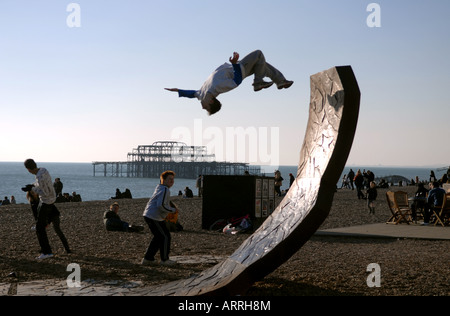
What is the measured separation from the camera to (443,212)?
15.1m

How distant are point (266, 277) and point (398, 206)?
9.61 metres

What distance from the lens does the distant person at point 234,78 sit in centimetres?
608

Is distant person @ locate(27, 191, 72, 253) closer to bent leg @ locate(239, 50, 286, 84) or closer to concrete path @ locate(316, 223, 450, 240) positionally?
bent leg @ locate(239, 50, 286, 84)

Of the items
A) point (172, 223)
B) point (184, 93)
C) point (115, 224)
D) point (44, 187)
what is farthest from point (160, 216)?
point (115, 224)

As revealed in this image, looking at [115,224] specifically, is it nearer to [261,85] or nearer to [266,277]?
[266,277]

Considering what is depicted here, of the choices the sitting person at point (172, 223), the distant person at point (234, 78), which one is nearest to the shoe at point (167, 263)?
the distant person at point (234, 78)

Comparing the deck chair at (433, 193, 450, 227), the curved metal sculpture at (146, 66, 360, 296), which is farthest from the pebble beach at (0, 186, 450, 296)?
the deck chair at (433, 193, 450, 227)

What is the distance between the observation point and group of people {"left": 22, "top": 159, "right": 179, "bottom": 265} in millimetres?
8406

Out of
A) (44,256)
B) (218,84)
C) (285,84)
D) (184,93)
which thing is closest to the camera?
(218,84)

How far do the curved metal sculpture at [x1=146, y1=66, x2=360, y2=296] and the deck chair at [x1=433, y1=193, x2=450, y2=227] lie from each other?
973 cm

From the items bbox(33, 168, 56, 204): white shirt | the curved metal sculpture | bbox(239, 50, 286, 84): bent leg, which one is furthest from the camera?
bbox(33, 168, 56, 204): white shirt

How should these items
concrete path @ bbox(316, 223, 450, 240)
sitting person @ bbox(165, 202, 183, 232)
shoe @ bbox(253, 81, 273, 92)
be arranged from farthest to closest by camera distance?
sitting person @ bbox(165, 202, 183, 232) < concrete path @ bbox(316, 223, 450, 240) < shoe @ bbox(253, 81, 273, 92)

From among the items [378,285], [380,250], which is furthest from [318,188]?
[380,250]

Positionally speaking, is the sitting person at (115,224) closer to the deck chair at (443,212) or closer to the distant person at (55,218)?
the distant person at (55,218)
